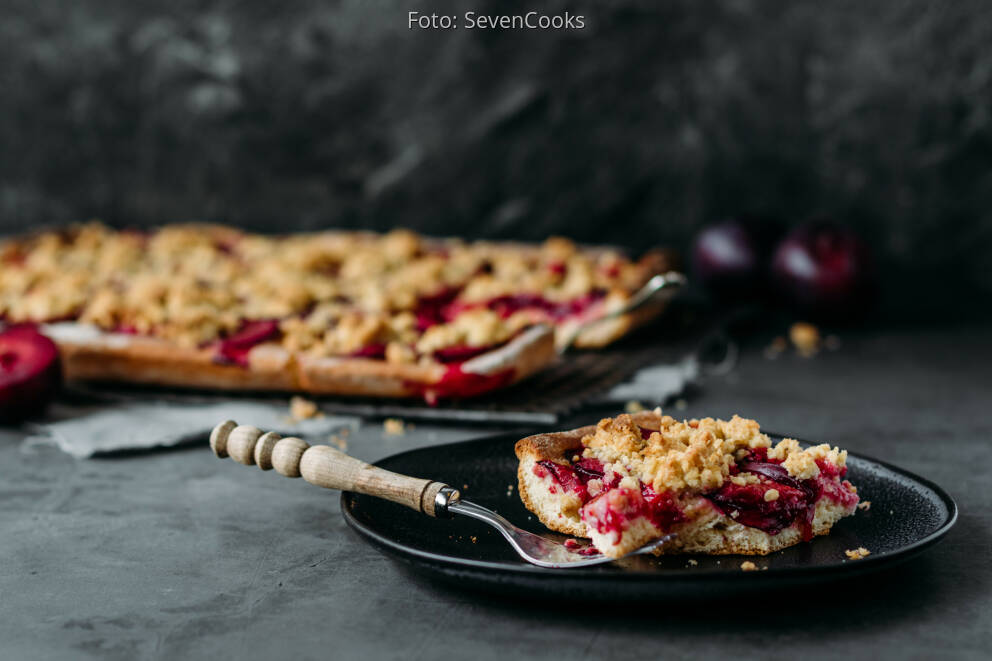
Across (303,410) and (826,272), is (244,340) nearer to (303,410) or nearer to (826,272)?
(303,410)

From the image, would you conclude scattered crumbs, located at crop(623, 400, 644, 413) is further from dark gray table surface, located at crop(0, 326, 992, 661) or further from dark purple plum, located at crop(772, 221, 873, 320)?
dark purple plum, located at crop(772, 221, 873, 320)

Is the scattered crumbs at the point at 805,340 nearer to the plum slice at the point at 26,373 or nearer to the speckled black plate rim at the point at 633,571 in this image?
the speckled black plate rim at the point at 633,571

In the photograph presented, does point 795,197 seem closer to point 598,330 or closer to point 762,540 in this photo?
point 598,330

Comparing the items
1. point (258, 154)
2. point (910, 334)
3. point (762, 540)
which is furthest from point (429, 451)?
point (258, 154)

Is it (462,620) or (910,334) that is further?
(910,334)

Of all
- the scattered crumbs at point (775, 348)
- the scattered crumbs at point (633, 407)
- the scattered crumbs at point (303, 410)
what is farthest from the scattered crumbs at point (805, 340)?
the scattered crumbs at point (303, 410)

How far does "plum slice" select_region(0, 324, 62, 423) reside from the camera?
2631 mm

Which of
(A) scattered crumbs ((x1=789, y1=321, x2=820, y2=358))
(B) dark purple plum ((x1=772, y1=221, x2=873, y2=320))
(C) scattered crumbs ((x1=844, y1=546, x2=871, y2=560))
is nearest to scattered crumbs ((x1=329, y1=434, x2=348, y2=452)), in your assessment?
(C) scattered crumbs ((x1=844, y1=546, x2=871, y2=560))

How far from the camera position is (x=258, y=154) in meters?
5.00

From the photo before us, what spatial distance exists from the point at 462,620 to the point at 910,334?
8.72 ft

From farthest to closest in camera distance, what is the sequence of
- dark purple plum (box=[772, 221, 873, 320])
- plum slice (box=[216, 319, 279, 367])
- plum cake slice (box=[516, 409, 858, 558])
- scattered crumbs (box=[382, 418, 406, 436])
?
dark purple plum (box=[772, 221, 873, 320]) → plum slice (box=[216, 319, 279, 367]) → scattered crumbs (box=[382, 418, 406, 436]) → plum cake slice (box=[516, 409, 858, 558])

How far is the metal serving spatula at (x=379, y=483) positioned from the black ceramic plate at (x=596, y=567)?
0.10 feet

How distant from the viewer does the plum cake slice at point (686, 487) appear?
1.62 meters

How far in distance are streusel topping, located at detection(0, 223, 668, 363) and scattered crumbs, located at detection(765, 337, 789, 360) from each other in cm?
45
